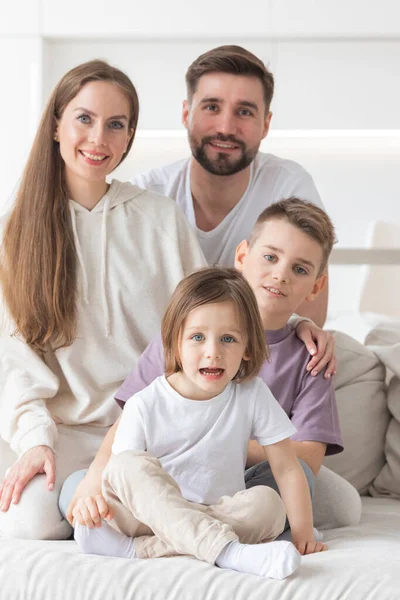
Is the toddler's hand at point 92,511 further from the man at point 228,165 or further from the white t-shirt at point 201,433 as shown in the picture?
the man at point 228,165

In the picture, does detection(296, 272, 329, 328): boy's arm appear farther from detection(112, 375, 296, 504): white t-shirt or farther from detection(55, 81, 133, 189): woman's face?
detection(112, 375, 296, 504): white t-shirt

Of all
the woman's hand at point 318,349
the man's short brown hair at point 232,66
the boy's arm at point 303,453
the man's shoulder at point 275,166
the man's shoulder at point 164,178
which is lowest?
the boy's arm at point 303,453

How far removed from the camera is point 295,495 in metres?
1.43

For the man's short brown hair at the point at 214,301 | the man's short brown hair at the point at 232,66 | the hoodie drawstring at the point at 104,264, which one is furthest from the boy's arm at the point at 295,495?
the man's short brown hair at the point at 232,66

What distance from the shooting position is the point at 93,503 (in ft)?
4.42

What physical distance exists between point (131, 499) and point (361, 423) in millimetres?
820

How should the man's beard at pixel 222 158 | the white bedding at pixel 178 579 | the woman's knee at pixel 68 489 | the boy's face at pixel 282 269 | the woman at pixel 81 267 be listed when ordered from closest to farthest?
the white bedding at pixel 178 579 < the woman's knee at pixel 68 489 < the boy's face at pixel 282 269 < the woman at pixel 81 267 < the man's beard at pixel 222 158

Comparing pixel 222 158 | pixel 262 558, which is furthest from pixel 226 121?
pixel 262 558

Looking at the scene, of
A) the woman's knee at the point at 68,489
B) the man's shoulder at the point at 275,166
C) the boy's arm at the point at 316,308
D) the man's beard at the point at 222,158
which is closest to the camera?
the woman's knee at the point at 68,489

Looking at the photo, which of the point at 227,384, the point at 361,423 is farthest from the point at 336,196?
the point at 227,384

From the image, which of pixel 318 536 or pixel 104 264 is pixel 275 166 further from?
pixel 318 536

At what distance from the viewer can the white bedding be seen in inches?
48.3

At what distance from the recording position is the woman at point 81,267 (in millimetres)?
1794

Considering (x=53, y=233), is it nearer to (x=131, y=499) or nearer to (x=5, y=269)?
(x=5, y=269)
